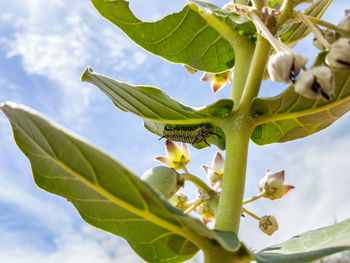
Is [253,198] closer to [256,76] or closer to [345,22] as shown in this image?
[256,76]

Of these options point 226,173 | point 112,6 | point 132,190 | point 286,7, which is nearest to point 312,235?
point 226,173

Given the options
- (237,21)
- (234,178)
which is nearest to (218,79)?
(237,21)

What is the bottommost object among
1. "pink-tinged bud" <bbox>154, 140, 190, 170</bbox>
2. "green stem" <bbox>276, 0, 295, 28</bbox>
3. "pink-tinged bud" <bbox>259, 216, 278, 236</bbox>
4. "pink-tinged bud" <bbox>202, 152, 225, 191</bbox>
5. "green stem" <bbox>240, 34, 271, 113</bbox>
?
"pink-tinged bud" <bbox>259, 216, 278, 236</bbox>

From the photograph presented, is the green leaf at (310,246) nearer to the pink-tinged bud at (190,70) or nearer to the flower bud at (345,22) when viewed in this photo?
the flower bud at (345,22)

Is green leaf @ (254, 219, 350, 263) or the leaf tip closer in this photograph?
green leaf @ (254, 219, 350, 263)

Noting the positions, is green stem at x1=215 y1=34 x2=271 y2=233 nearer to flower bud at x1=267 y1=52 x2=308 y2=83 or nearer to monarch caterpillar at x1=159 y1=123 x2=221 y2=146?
monarch caterpillar at x1=159 y1=123 x2=221 y2=146

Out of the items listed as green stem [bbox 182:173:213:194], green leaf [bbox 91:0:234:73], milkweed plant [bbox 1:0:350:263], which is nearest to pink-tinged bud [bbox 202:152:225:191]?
milkweed plant [bbox 1:0:350:263]

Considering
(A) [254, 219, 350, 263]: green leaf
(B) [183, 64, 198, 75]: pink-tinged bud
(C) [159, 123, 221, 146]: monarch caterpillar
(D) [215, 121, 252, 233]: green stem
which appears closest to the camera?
(A) [254, 219, 350, 263]: green leaf
